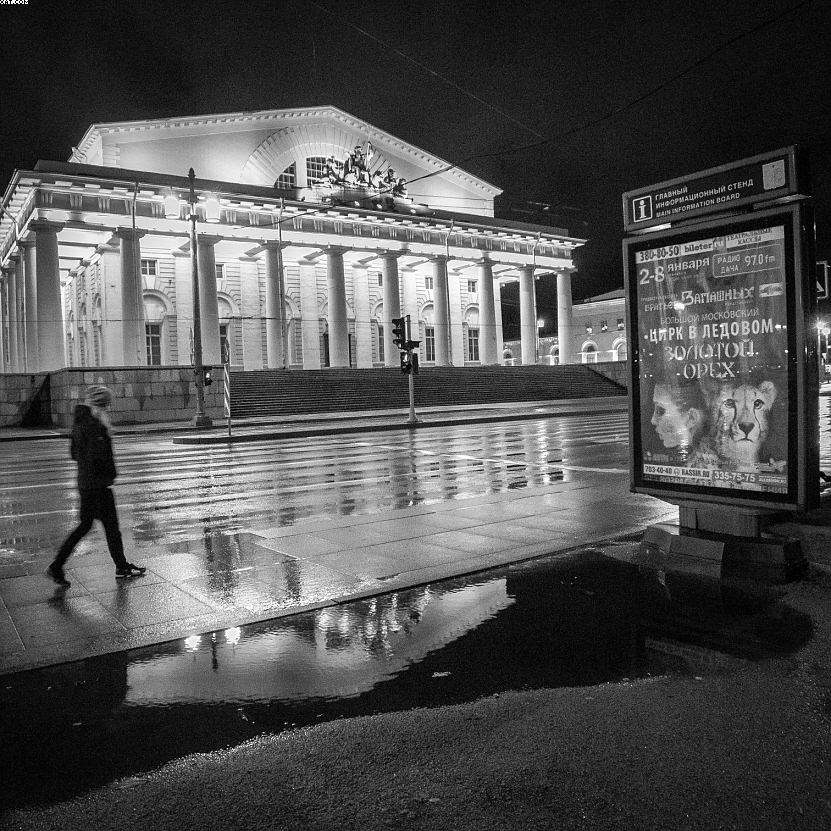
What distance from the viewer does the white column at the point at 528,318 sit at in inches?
2219

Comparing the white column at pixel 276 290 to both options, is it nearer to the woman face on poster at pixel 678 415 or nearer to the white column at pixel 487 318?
the white column at pixel 487 318

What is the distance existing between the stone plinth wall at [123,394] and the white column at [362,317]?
852 inches

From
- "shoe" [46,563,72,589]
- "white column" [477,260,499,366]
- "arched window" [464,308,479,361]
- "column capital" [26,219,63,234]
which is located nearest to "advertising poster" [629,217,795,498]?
"shoe" [46,563,72,589]

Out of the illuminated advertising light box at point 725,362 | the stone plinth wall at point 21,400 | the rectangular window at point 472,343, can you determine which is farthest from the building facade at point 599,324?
the illuminated advertising light box at point 725,362

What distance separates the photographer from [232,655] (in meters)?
4.94

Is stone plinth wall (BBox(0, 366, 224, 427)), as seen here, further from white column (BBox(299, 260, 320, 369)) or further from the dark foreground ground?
the dark foreground ground

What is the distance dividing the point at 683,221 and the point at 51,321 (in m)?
34.6

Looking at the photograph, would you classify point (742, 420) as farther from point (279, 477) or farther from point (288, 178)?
point (288, 178)

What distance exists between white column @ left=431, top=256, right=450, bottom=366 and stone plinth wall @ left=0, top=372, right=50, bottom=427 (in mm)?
24599

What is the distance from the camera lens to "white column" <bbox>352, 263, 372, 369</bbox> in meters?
56.6

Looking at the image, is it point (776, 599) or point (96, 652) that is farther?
point (776, 599)

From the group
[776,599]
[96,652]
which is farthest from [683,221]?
[96,652]

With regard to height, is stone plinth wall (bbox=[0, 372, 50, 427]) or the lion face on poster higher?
stone plinth wall (bbox=[0, 372, 50, 427])

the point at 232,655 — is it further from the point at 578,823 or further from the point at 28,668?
the point at 578,823
